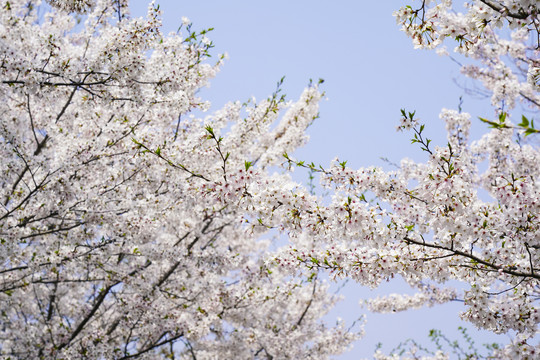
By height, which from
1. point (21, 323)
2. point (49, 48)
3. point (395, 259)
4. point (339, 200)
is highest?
point (49, 48)

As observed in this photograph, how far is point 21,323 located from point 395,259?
319 inches

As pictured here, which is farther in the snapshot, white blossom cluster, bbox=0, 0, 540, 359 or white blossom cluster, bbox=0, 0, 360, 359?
white blossom cluster, bbox=0, 0, 360, 359

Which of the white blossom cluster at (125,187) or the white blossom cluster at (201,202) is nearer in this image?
the white blossom cluster at (201,202)

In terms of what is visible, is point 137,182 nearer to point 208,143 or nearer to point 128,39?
point 208,143

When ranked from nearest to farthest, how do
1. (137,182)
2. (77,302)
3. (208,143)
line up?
1. (137,182)
2. (208,143)
3. (77,302)

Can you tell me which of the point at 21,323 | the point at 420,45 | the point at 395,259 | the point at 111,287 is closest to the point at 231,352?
the point at 111,287

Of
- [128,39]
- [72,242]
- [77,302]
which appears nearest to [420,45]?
[128,39]

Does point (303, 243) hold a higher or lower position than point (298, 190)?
higher

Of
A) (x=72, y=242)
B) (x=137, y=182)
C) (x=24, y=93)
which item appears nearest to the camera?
(x=24, y=93)

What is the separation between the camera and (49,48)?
191 inches

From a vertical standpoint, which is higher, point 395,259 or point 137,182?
point 137,182

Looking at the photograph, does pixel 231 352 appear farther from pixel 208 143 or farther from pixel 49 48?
pixel 49 48

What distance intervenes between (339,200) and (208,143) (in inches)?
167

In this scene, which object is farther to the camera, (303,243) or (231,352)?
(303,243)
